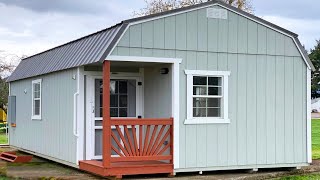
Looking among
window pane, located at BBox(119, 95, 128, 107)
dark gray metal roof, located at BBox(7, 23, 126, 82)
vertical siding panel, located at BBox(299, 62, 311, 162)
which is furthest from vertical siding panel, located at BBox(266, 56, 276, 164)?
dark gray metal roof, located at BBox(7, 23, 126, 82)

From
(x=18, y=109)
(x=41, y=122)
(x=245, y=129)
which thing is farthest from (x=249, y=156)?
(x=18, y=109)

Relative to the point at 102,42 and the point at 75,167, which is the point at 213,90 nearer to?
the point at 102,42

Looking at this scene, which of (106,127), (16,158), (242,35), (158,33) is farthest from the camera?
(16,158)

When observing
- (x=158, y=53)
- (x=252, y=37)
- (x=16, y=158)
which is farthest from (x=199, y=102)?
(x=16, y=158)

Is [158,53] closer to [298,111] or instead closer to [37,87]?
[298,111]

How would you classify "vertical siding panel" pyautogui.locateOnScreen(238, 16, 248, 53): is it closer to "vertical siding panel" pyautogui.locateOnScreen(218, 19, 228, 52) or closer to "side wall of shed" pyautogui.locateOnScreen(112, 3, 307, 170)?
"side wall of shed" pyautogui.locateOnScreen(112, 3, 307, 170)

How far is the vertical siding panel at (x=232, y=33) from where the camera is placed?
40.3 feet

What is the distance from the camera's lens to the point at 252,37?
1250 centimetres

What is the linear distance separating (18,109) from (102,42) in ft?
24.6

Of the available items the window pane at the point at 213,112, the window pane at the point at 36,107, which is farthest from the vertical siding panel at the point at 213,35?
the window pane at the point at 36,107

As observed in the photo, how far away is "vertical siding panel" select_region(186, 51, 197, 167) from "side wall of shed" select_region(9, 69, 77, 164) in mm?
2588

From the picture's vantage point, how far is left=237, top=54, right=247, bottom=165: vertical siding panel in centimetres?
1228

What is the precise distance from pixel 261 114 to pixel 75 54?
170 inches

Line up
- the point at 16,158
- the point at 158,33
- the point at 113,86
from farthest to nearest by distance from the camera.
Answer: the point at 16,158 → the point at 113,86 → the point at 158,33
